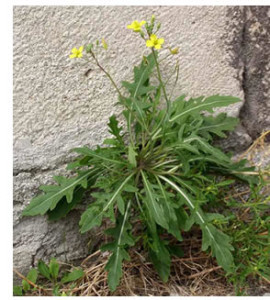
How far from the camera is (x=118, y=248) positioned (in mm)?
2008

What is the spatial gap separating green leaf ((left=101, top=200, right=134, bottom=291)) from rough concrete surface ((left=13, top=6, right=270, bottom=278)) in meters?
0.30

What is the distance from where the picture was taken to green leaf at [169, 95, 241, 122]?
2045 millimetres

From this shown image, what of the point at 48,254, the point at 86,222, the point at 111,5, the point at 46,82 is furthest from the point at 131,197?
the point at 111,5

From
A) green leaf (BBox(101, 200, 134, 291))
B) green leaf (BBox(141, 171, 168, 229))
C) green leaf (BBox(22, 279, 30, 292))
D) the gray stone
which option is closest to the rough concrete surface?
the gray stone

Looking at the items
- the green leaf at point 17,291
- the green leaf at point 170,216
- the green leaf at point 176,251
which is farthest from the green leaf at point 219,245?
Result: the green leaf at point 17,291

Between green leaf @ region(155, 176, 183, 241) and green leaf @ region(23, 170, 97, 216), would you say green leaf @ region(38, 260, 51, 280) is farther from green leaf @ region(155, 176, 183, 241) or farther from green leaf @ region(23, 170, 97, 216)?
green leaf @ region(155, 176, 183, 241)

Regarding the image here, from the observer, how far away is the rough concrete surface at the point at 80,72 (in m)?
2.14

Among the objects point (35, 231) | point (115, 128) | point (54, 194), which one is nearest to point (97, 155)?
point (115, 128)

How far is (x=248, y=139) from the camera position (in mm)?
2307

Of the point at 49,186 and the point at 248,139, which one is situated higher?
the point at 248,139

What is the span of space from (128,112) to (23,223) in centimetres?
75

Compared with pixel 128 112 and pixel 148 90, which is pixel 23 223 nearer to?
pixel 128 112

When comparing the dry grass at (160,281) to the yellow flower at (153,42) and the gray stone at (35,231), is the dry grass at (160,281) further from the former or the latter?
the yellow flower at (153,42)

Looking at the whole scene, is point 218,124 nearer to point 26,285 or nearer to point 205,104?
point 205,104
